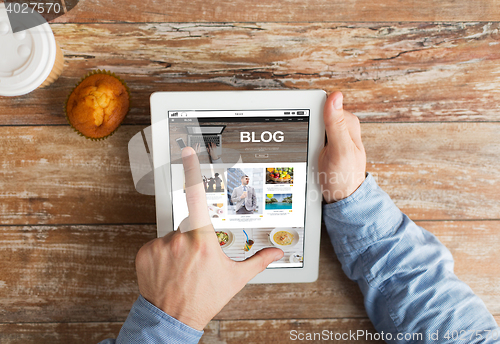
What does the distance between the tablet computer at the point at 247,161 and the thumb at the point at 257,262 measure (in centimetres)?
5

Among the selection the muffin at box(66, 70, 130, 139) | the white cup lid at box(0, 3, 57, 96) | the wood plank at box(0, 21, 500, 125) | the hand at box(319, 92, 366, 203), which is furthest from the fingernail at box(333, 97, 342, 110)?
the white cup lid at box(0, 3, 57, 96)

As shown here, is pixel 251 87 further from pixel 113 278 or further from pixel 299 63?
pixel 113 278

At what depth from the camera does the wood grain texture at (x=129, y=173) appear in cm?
69

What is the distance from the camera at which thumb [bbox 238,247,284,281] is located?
0.58 metres

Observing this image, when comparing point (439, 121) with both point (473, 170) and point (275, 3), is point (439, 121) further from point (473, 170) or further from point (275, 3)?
point (275, 3)

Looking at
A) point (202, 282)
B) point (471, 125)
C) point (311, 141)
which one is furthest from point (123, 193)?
point (471, 125)

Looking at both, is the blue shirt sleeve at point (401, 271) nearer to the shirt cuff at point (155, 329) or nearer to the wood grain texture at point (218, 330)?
the wood grain texture at point (218, 330)

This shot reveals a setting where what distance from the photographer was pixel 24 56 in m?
0.59

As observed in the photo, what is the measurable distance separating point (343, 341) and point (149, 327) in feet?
1.57

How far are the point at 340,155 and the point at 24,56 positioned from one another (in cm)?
64

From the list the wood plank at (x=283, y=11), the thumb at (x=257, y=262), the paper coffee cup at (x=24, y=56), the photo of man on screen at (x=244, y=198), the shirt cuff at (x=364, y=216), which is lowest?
the thumb at (x=257, y=262)

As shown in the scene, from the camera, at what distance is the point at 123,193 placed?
0.70 meters

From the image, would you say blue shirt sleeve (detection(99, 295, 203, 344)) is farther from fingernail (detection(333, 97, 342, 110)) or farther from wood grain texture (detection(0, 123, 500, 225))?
fingernail (detection(333, 97, 342, 110))

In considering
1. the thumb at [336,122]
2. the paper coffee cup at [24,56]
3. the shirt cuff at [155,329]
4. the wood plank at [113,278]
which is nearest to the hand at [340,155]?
the thumb at [336,122]
